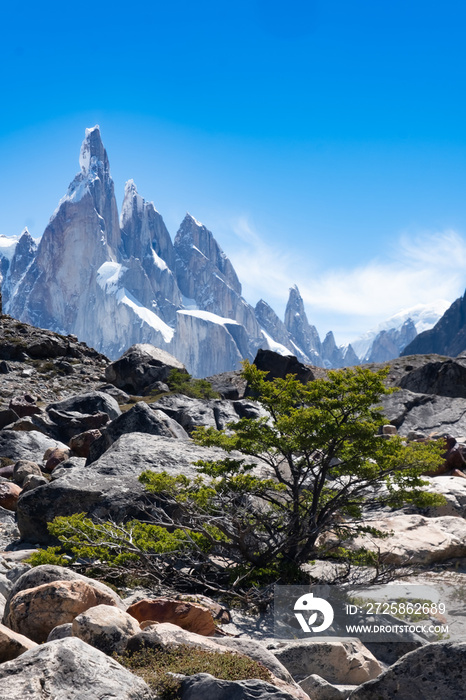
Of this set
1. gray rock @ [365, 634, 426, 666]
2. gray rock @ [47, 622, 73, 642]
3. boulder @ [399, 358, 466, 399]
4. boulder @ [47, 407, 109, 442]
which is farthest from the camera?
boulder @ [399, 358, 466, 399]

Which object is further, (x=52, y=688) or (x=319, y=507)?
(x=319, y=507)

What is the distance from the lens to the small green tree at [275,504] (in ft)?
29.0

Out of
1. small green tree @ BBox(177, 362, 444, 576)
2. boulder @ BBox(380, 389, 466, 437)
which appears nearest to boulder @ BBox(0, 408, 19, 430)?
boulder @ BBox(380, 389, 466, 437)

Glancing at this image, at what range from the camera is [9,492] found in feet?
45.1

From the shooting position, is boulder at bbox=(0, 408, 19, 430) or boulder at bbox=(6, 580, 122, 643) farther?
boulder at bbox=(0, 408, 19, 430)

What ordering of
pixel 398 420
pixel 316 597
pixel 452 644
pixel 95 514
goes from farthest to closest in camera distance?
1. pixel 398 420
2. pixel 95 514
3. pixel 316 597
4. pixel 452 644

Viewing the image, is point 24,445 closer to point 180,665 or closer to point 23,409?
point 23,409

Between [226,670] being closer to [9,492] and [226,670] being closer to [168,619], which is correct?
[168,619]

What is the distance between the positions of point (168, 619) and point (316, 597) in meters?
2.90

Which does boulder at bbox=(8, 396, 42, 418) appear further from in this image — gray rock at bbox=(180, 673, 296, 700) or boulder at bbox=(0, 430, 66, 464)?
gray rock at bbox=(180, 673, 296, 700)

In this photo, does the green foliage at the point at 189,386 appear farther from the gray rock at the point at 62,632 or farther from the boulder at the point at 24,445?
the gray rock at the point at 62,632

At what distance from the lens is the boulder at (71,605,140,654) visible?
505 centimetres

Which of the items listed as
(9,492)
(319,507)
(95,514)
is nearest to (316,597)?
(319,507)

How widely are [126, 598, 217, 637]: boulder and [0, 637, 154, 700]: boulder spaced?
8.25 ft
